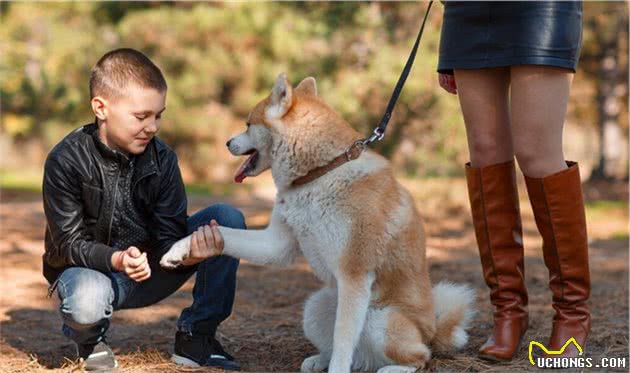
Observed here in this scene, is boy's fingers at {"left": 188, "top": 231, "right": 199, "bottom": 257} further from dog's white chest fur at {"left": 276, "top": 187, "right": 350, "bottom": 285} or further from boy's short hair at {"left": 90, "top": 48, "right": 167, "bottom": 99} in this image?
boy's short hair at {"left": 90, "top": 48, "right": 167, "bottom": 99}

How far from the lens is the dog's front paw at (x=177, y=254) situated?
296cm

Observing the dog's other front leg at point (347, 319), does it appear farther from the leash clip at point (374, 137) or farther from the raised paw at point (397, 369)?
the leash clip at point (374, 137)

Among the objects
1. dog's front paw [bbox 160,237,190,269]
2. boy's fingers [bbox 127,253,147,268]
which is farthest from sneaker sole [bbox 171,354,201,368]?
boy's fingers [bbox 127,253,147,268]

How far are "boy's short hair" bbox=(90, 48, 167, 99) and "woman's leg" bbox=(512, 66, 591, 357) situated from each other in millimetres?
1423

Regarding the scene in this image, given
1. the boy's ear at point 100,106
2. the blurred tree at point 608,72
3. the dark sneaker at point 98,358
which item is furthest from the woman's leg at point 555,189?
the blurred tree at point 608,72

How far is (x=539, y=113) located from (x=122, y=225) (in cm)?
171

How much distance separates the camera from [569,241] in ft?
9.86

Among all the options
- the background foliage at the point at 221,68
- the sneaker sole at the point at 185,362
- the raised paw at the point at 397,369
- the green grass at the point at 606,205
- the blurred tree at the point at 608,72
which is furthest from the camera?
the blurred tree at the point at 608,72

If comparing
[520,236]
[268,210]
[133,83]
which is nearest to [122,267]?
[133,83]

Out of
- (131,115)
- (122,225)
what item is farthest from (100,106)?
(122,225)

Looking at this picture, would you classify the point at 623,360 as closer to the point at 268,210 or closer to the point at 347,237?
the point at 347,237

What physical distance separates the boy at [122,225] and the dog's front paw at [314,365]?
29 centimetres

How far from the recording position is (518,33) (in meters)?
2.79

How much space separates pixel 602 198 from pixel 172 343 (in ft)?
26.6
